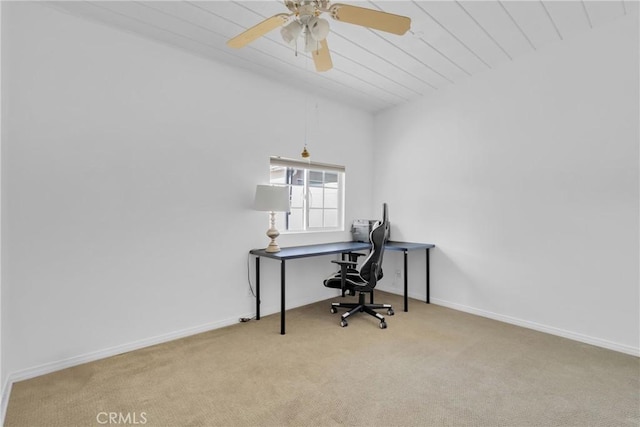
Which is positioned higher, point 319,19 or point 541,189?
point 319,19

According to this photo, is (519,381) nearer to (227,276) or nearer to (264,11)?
(227,276)

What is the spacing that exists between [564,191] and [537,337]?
4.36 feet

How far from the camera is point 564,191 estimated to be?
2793 mm

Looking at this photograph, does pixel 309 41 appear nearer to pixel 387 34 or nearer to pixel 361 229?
pixel 387 34

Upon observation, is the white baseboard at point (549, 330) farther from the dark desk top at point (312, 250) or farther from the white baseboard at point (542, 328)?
the dark desk top at point (312, 250)

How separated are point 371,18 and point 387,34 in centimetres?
93

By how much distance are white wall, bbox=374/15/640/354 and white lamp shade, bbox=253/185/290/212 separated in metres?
1.87

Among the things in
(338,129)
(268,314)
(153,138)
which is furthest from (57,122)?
(338,129)

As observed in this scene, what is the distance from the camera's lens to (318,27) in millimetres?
1709

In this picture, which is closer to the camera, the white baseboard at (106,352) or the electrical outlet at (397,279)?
the white baseboard at (106,352)

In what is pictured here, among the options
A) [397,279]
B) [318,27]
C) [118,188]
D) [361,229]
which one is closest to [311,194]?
[361,229]

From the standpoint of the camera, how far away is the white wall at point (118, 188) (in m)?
2.12

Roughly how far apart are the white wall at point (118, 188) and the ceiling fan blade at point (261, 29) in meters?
1.08

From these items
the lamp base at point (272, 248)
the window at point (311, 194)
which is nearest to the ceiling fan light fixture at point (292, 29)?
the window at point (311, 194)
